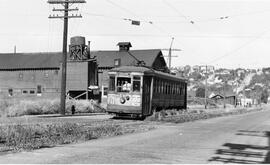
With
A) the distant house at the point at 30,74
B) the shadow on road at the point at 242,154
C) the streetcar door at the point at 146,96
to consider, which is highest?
the distant house at the point at 30,74

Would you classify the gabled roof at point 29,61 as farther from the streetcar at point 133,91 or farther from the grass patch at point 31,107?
the streetcar at point 133,91

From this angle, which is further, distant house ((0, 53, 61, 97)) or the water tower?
distant house ((0, 53, 61, 97))

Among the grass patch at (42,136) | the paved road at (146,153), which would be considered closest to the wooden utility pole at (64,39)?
the grass patch at (42,136)

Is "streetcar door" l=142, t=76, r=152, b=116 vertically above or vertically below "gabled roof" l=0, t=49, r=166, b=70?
below

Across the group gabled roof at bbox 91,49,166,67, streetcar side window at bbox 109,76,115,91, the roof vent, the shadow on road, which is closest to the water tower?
gabled roof at bbox 91,49,166,67

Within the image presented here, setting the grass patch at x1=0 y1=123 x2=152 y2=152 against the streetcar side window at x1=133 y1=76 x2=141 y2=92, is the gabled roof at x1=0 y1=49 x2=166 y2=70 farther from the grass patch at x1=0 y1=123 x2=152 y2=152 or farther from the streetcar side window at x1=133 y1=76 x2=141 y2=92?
the grass patch at x1=0 y1=123 x2=152 y2=152

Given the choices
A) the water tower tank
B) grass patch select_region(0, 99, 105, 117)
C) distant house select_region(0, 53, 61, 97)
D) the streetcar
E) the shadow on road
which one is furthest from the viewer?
distant house select_region(0, 53, 61, 97)

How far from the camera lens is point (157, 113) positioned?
28266mm

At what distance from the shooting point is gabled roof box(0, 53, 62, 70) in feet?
257

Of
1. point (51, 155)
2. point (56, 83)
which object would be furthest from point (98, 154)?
point (56, 83)

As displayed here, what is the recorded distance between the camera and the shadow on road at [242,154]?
34.6 ft

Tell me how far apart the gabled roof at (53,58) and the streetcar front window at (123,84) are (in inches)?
1850

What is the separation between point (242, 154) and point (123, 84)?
16.1 metres

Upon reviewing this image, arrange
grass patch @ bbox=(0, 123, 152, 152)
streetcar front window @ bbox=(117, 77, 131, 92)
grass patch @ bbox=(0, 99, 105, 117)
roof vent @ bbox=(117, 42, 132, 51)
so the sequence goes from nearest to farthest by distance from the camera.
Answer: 1. grass patch @ bbox=(0, 123, 152, 152)
2. streetcar front window @ bbox=(117, 77, 131, 92)
3. grass patch @ bbox=(0, 99, 105, 117)
4. roof vent @ bbox=(117, 42, 132, 51)
